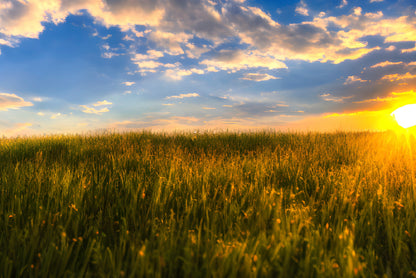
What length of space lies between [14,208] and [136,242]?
1845mm

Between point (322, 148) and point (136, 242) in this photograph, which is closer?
point (136, 242)

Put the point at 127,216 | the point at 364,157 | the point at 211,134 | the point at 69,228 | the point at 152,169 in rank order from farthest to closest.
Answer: the point at 211,134
the point at 364,157
the point at 152,169
the point at 127,216
the point at 69,228

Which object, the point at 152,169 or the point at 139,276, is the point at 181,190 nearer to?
the point at 152,169

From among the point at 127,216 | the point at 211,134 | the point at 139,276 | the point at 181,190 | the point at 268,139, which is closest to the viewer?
the point at 139,276

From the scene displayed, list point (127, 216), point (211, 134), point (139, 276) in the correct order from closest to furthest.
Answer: point (139, 276)
point (127, 216)
point (211, 134)

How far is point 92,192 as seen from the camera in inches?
136

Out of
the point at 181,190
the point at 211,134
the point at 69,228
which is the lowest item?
the point at 69,228

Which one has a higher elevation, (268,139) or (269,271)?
(268,139)

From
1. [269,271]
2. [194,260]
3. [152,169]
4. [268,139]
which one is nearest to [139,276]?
[194,260]

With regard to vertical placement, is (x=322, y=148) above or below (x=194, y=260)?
above

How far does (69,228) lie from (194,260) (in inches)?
58.8

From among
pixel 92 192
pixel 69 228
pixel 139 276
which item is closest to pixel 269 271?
pixel 139 276

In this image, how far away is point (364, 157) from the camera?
Result: 648 cm

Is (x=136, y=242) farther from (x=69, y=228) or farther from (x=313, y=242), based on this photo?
(x=313, y=242)
